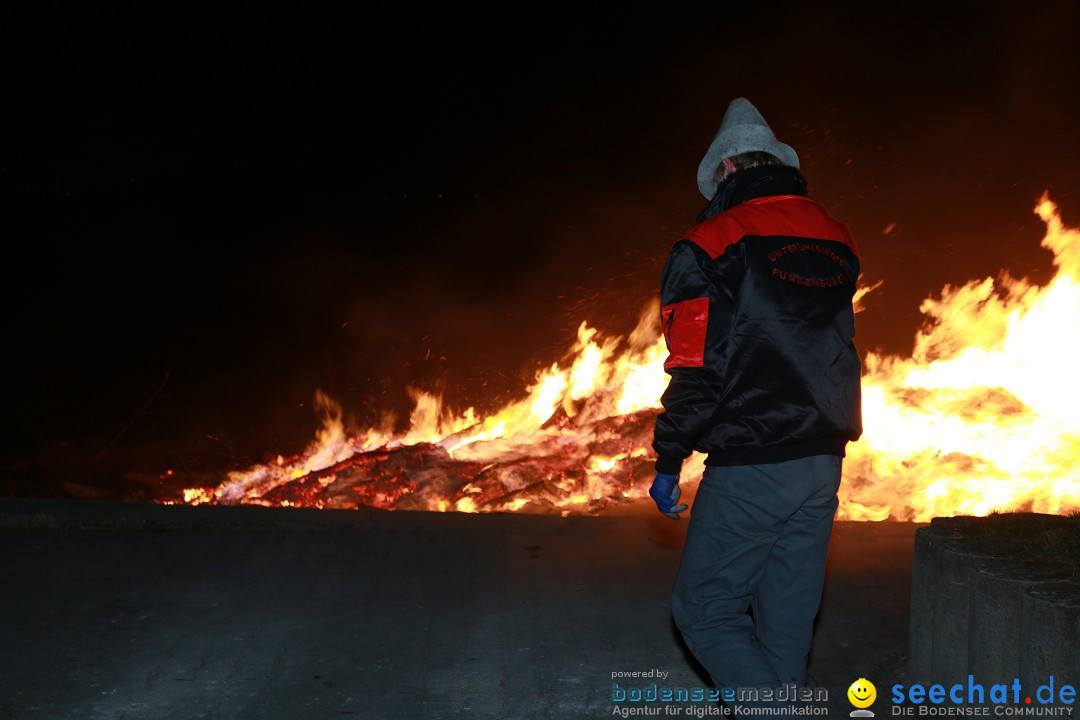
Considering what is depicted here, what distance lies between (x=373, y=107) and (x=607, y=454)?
3525mm

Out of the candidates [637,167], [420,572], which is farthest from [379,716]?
[637,167]

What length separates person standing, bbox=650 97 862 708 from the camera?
269 centimetres

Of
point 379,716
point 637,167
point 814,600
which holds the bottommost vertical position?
point 379,716

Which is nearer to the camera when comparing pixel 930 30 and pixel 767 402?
pixel 767 402

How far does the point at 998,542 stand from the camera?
3.37 meters

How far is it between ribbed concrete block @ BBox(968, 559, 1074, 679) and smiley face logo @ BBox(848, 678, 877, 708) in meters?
0.43

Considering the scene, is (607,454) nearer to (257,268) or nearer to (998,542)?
(257,268)

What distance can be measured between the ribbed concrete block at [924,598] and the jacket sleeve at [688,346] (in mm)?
1225

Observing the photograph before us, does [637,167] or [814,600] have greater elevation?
[637,167]

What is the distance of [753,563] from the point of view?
2.73 metres

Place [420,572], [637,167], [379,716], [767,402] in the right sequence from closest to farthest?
[767,402]
[379,716]
[420,572]
[637,167]

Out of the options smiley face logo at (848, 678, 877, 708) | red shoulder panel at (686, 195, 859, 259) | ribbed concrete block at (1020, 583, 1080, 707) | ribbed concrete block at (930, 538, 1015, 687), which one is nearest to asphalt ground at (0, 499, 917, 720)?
smiley face logo at (848, 678, 877, 708)

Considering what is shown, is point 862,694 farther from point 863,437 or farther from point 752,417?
point 863,437

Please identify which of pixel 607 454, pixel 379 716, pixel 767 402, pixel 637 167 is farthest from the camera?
pixel 637 167
